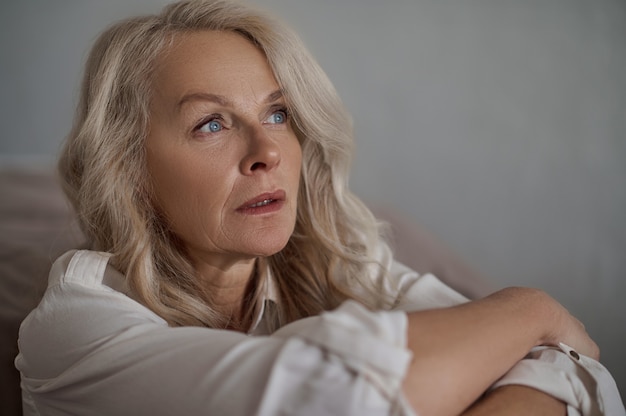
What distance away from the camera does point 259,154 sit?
1.33m

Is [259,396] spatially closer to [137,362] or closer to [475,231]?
[137,362]

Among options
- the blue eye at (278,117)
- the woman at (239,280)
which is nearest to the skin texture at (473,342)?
the woman at (239,280)

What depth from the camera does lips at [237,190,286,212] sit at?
1346 mm

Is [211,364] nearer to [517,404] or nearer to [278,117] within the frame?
[517,404]

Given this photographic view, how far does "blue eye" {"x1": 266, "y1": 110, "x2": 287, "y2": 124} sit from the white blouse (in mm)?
465

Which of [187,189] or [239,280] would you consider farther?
[239,280]

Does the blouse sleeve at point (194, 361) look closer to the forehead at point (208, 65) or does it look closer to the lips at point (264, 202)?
the lips at point (264, 202)

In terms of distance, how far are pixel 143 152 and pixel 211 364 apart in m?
0.65

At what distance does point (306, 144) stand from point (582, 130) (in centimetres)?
130

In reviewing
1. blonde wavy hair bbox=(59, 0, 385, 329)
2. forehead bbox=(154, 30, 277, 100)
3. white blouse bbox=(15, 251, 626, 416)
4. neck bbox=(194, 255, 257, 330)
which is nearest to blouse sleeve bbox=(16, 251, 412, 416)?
white blouse bbox=(15, 251, 626, 416)

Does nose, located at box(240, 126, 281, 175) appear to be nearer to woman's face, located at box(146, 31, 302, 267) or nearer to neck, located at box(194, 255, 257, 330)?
woman's face, located at box(146, 31, 302, 267)


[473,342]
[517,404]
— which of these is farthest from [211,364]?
[517,404]

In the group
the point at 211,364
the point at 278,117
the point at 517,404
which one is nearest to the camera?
the point at 211,364

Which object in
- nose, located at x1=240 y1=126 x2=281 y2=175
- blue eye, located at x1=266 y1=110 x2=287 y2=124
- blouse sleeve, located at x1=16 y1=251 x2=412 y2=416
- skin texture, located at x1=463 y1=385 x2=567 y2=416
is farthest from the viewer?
blue eye, located at x1=266 y1=110 x2=287 y2=124
